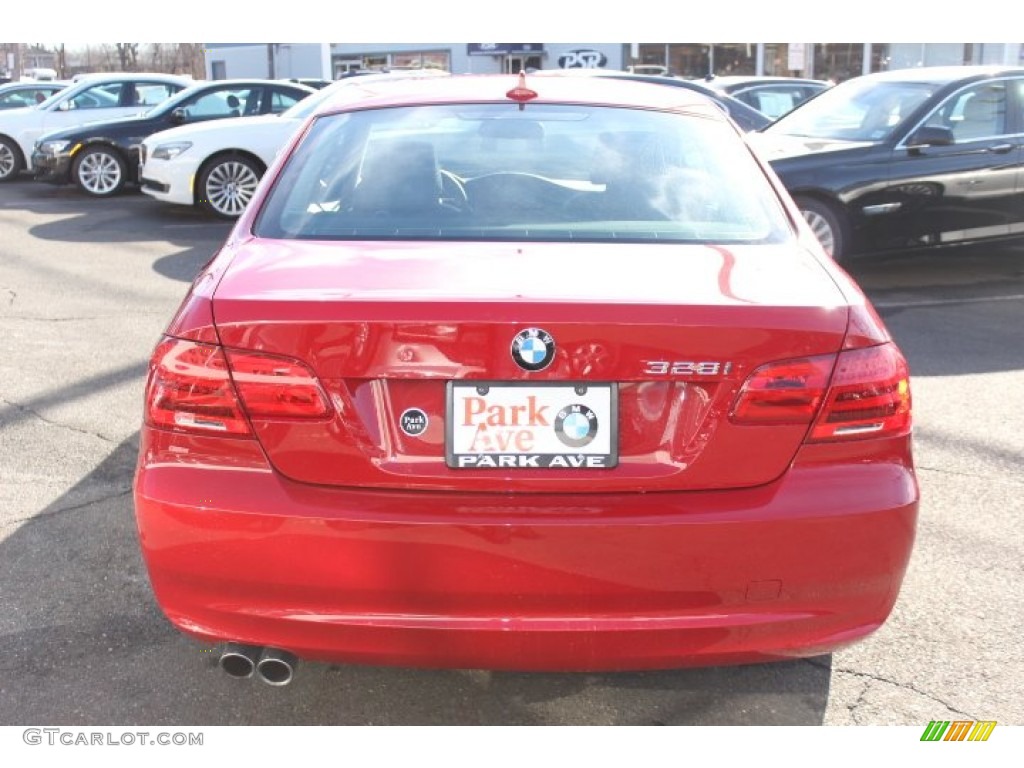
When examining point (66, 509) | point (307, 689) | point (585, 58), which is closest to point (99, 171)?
point (66, 509)

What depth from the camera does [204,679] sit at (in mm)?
3062

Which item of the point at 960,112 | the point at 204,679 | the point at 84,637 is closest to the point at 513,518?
the point at 204,679

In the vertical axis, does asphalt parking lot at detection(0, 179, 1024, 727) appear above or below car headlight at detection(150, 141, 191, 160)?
below

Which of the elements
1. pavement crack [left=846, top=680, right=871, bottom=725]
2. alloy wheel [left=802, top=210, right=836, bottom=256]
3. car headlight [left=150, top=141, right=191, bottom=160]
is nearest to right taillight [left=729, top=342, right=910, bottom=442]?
pavement crack [left=846, top=680, right=871, bottom=725]

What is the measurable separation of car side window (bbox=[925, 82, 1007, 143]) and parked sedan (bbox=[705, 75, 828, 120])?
618 centimetres

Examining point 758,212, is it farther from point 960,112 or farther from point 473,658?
point 960,112

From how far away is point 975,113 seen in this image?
8.65 metres

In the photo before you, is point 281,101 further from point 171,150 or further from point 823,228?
point 823,228

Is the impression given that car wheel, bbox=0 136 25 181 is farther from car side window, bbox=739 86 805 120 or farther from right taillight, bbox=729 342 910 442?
right taillight, bbox=729 342 910 442

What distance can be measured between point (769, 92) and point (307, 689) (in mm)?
13555

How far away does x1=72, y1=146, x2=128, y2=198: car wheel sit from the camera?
14.3 m

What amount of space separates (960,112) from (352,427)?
7533 millimetres

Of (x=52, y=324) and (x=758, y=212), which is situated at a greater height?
(x=758, y=212)
